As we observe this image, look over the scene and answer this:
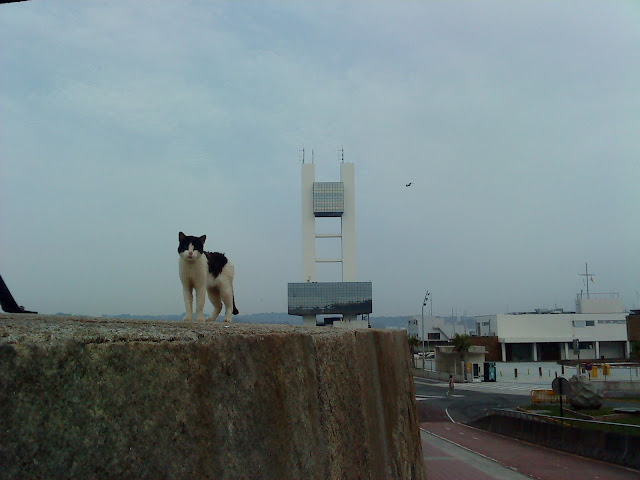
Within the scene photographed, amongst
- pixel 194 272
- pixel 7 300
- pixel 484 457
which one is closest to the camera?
pixel 7 300

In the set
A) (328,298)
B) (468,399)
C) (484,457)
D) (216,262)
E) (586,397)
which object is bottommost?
(468,399)

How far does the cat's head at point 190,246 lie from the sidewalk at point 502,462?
10.2 metres

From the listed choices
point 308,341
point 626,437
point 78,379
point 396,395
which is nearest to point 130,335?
point 78,379

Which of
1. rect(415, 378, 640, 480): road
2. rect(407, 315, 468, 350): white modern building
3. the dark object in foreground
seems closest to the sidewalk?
rect(415, 378, 640, 480): road

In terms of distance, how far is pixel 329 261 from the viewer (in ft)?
276

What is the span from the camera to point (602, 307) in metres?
65.3

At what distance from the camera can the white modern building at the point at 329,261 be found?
82188 mm

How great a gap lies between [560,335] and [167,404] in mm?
67234

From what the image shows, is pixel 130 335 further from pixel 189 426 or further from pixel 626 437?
pixel 626 437

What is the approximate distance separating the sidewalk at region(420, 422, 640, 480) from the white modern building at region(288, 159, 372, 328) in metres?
63.6

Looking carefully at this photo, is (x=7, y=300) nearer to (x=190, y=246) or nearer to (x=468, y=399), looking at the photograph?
(x=190, y=246)

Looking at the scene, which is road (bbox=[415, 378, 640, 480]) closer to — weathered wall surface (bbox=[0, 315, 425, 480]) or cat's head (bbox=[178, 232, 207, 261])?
cat's head (bbox=[178, 232, 207, 261])

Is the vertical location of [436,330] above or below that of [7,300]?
below

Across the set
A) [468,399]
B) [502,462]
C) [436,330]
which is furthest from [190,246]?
[436,330]
